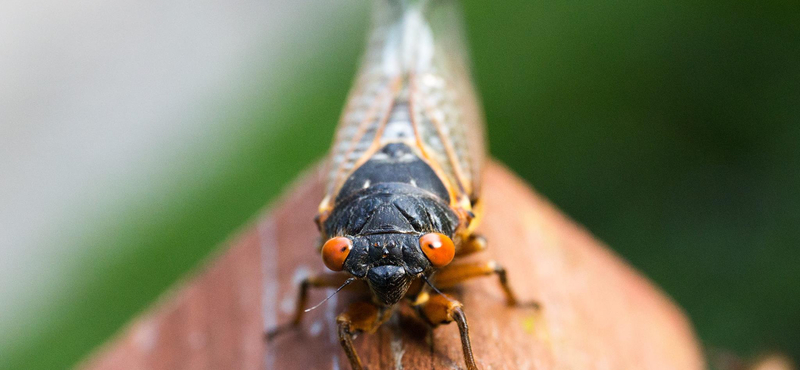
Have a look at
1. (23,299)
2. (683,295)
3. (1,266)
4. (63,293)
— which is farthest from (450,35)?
(1,266)

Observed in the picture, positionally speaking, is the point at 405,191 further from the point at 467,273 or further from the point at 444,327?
the point at 444,327

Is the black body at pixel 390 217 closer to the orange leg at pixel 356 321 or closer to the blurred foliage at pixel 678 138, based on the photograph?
the orange leg at pixel 356 321

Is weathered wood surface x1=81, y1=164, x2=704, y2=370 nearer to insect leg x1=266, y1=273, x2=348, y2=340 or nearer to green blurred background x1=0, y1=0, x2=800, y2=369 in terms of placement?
insect leg x1=266, y1=273, x2=348, y2=340

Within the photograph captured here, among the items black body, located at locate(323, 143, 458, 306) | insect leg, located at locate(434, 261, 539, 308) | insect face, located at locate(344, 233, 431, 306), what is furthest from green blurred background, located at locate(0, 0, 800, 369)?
insect face, located at locate(344, 233, 431, 306)

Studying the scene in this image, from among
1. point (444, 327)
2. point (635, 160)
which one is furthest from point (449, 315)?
point (635, 160)

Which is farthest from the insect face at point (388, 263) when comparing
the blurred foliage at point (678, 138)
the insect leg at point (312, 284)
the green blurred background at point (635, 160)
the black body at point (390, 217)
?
the blurred foliage at point (678, 138)

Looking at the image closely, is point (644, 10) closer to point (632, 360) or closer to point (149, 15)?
point (632, 360)

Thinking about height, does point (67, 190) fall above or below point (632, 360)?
below
